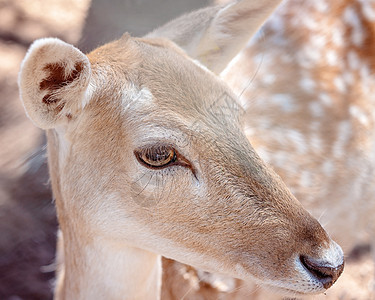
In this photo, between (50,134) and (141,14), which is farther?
(141,14)

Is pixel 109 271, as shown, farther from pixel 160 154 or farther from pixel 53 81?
pixel 53 81

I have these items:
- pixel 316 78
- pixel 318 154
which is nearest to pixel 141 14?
pixel 316 78

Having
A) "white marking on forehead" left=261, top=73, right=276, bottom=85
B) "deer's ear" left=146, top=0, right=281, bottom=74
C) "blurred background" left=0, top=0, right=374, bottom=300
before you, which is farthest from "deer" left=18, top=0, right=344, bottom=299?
"blurred background" left=0, top=0, right=374, bottom=300

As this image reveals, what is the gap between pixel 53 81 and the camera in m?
1.20

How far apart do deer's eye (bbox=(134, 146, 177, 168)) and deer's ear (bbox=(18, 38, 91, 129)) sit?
0.19 m

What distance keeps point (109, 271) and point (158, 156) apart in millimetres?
406

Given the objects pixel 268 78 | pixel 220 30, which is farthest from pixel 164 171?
pixel 268 78

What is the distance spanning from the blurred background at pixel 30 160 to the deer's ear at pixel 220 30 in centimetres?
71

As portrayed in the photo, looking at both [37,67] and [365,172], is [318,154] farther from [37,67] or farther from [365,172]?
[37,67]

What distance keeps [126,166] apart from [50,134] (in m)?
0.30

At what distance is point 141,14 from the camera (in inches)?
88.7

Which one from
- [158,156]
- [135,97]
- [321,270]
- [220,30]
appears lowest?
[321,270]

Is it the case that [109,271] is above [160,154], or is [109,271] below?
below

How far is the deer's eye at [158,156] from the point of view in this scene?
46.9 inches
